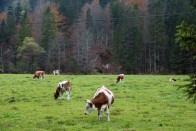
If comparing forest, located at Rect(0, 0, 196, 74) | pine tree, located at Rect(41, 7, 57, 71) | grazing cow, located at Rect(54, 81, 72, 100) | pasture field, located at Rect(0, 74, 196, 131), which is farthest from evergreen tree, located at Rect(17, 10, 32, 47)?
grazing cow, located at Rect(54, 81, 72, 100)

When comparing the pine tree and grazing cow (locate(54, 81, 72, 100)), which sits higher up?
the pine tree

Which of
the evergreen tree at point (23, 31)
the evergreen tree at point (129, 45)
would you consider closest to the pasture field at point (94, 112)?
the evergreen tree at point (129, 45)

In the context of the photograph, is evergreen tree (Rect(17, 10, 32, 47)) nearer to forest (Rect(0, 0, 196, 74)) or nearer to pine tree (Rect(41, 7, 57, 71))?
forest (Rect(0, 0, 196, 74))

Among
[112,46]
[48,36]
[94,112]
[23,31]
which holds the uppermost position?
[23,31]

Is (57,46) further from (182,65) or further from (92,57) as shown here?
(182,65)

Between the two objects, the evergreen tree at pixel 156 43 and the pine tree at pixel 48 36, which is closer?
the evergreen tree at pixel 156 43

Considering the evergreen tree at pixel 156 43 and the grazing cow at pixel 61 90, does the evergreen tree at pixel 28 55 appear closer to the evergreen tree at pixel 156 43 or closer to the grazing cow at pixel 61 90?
the evergreen tree at pixel 156 43

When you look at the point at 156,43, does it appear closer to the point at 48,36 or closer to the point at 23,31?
the point at 48,36

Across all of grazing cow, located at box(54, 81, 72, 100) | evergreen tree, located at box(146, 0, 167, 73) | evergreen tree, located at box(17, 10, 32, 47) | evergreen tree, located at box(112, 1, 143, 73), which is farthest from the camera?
evergreen tree, located at box(17, 10, 32, 47)

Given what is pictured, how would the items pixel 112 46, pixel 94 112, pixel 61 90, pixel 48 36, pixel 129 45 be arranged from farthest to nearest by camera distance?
1. pixel 48 36
2. pixel 112 46
3. pixel 129 45
4. pixel 61 90
5. pixel 94 112

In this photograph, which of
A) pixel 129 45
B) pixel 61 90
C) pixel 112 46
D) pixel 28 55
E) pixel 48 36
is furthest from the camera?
A: pixel 48 36

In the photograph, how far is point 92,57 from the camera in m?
83.9

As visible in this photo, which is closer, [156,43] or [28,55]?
[28,55]

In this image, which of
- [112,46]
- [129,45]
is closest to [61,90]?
[129,45]
